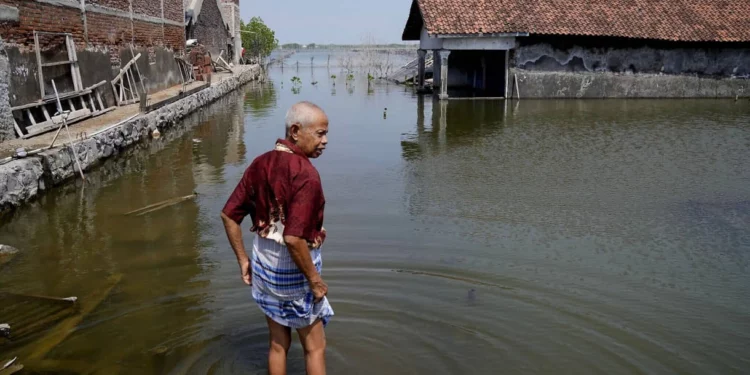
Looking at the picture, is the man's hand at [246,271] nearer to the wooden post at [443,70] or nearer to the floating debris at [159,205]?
the floating debris at [159,205]

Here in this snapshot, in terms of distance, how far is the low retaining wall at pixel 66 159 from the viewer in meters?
7.54

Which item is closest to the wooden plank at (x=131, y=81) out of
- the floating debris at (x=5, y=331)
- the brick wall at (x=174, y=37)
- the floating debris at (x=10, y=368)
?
the brick wall at (x=174, y=37)

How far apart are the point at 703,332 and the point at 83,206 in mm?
6938

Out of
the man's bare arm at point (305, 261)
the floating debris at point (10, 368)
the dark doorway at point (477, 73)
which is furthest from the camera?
the dark doorway at point (477, 73)

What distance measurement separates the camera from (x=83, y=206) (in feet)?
25.8

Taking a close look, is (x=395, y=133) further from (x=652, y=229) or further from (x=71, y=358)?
(x=71, y=358)

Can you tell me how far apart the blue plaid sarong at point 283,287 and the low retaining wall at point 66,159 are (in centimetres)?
564

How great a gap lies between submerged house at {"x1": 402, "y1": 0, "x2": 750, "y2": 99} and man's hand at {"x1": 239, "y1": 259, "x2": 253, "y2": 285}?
18104mm

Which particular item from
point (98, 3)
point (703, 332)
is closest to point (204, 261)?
point (703, 332)

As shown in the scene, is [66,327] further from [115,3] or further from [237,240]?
[115,3]

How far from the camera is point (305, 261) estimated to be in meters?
2.94

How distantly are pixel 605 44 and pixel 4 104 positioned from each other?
18.9 m

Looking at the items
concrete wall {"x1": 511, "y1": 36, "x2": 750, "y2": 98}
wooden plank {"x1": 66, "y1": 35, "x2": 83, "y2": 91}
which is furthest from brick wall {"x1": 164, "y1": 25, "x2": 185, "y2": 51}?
concrete wall {"x1": 511, "y1": 36, "x2": 750, "y2": 98}

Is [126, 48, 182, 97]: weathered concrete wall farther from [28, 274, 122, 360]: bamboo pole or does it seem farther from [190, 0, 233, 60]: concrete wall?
[28, 274, 122, 360]: bamboo pole
